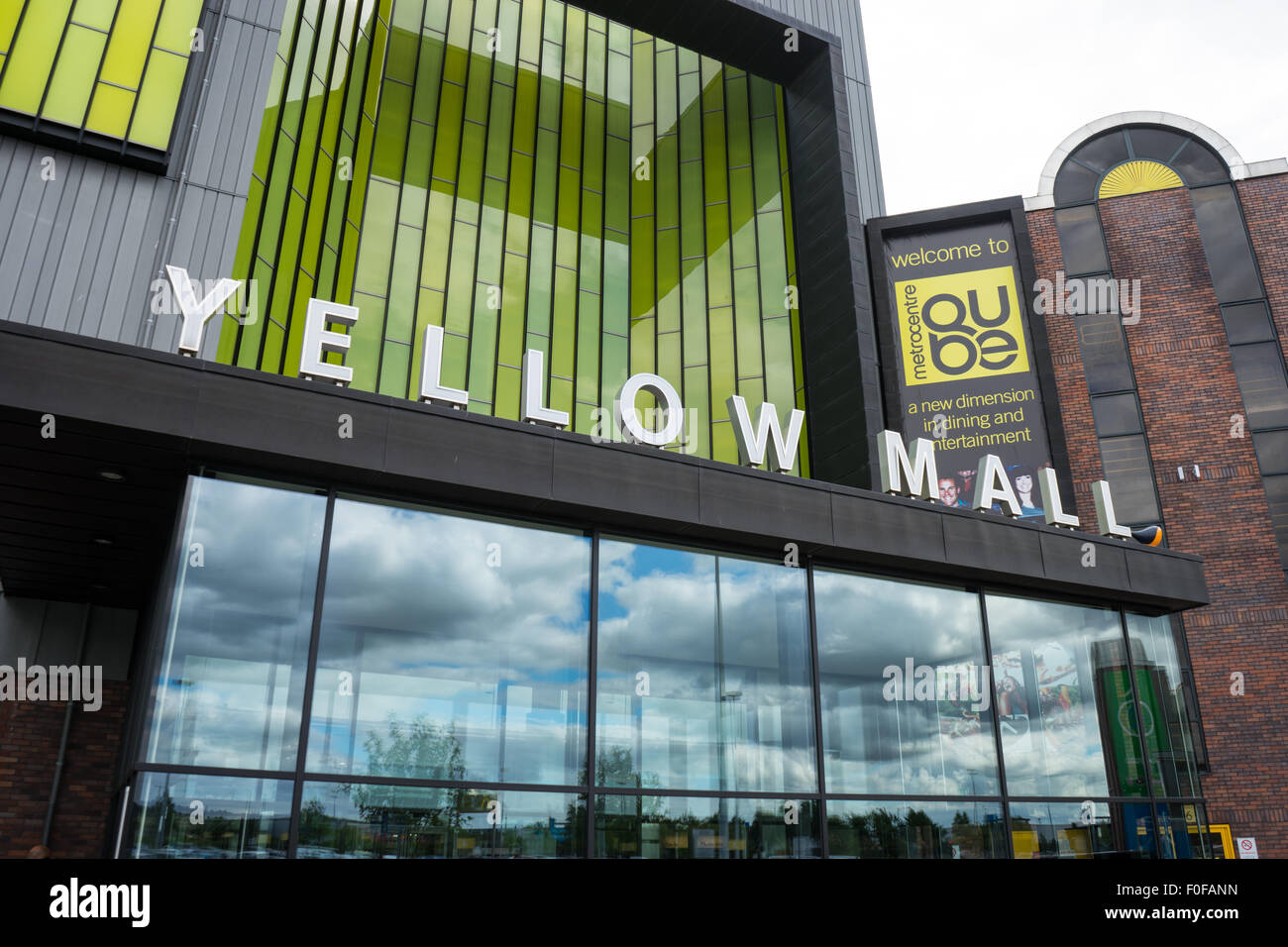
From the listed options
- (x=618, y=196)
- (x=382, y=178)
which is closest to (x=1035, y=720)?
(x=618, y=196)

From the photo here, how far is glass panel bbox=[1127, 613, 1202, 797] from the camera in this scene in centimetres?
1345

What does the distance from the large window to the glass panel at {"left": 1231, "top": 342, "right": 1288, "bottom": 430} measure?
50.5ft

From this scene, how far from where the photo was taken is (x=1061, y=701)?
13.0 m

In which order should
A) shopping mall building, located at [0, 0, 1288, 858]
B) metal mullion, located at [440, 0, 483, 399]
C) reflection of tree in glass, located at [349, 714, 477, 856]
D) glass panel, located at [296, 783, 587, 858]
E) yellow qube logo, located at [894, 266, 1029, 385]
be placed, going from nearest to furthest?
glass panel, located at [296, 783, 587, 858]
reflection of tree in glass, located at [349, 714, 477, 856]
shopping mall building, located at [0, 0, 1288, 858]
metal mullion, located at [440, 0, 483, 399]
yellow qube logo, located at [894, 266, 1029, 385]

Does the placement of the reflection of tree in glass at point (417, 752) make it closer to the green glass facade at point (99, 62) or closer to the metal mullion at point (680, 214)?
the green glass facade at point (99, 62)

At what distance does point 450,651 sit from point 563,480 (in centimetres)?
218

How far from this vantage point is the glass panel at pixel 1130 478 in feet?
81.8

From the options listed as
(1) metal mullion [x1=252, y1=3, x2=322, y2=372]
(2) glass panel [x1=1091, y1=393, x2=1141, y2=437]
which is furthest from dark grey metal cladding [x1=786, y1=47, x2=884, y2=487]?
(1) metal mullion [x1=252, y1=3, x2=322, y2=372]

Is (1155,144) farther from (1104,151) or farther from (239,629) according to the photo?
(239,629)

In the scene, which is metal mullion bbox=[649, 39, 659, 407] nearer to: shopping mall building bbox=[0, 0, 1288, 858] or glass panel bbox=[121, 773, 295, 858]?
shopping mall building bbox=[0, 0, 1288, 858]
